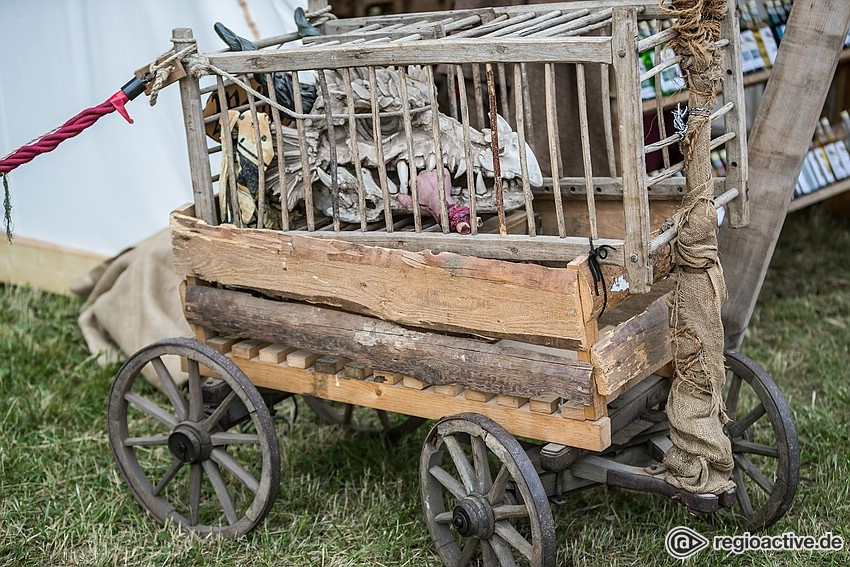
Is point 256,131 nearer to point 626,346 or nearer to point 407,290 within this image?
point 407,290

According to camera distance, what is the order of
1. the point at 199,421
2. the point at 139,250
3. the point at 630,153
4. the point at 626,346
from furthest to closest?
1. the point at 139,250
2. the point at 199,421
3. the point at 626,346
4. the point at 630,153

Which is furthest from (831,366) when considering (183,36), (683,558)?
(183,36)

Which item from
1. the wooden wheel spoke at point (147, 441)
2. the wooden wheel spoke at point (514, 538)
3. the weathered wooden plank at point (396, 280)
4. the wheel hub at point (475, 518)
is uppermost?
the weathered wooden plank at point (396, 280)

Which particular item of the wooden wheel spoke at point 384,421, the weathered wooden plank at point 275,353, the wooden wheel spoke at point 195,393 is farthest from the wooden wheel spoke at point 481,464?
the wooden wheel spoke at point 384,421

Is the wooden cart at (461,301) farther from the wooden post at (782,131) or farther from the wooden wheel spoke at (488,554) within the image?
the wooden post at (782,131)

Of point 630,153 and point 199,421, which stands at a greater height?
point 630,153

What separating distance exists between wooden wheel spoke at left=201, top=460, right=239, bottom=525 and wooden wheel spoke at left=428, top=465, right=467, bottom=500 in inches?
28.9

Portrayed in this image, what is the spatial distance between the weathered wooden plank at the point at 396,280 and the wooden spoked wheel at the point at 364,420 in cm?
90

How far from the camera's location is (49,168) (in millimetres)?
5301

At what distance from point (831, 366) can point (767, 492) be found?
141 cm

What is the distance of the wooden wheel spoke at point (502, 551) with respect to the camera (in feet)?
8.96

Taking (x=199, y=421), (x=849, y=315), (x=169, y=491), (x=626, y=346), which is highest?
(x=626, y=346)

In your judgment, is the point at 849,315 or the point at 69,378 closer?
the point at 69,378

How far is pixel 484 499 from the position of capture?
9.06 ft
